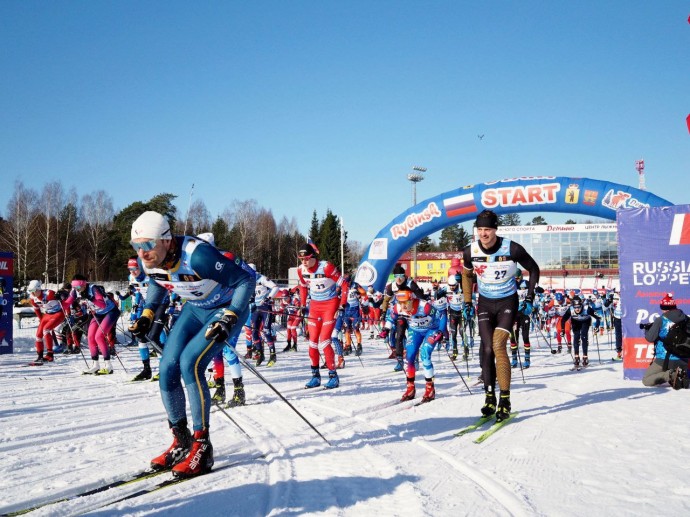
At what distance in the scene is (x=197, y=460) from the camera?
12.3 feet

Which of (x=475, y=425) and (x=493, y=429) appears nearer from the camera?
(x=493, y=429)

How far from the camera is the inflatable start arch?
1694cm

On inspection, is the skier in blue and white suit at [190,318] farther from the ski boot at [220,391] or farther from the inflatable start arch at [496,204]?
the inflatable start arch at [496,204]

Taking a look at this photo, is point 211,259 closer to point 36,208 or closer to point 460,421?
point 460,421

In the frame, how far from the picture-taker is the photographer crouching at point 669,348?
864 centimetres

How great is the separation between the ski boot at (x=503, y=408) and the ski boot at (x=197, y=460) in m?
3.38

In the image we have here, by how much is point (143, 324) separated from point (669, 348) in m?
8.45

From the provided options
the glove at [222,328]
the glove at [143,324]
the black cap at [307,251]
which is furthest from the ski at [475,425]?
the black cap at [307,251]

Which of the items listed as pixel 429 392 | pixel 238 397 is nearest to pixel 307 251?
pixel 238 397

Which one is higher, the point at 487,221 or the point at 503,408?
the point at 487,221

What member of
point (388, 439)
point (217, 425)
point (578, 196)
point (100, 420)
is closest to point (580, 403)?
point (388, 439)

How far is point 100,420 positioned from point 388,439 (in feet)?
11.2

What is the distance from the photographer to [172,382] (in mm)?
4078

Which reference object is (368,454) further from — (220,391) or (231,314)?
(220,391)
